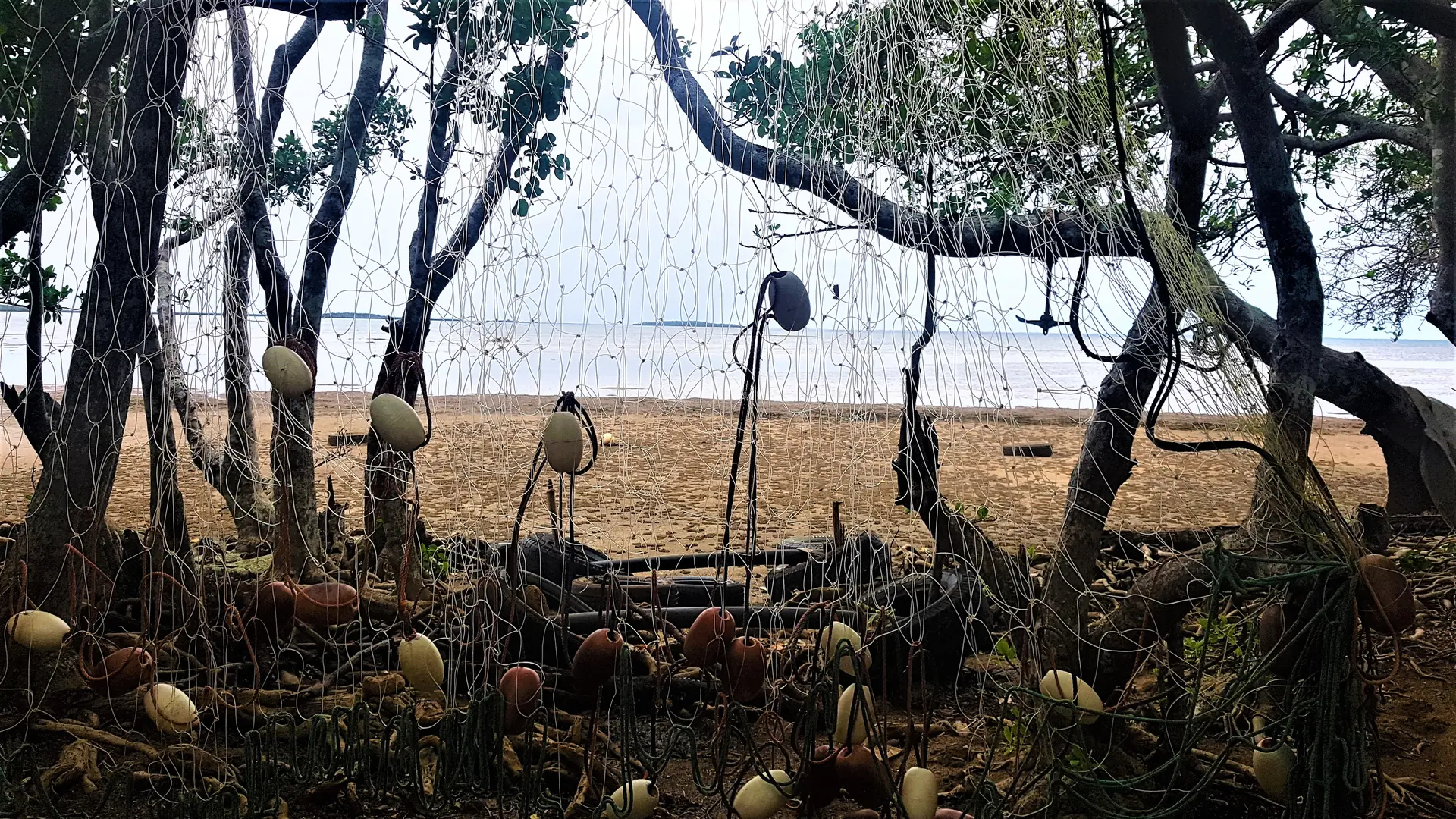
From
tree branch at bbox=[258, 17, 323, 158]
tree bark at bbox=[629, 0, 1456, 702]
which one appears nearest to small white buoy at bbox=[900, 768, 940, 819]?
tree bark at bbox=[629, 0, 1456, 702]

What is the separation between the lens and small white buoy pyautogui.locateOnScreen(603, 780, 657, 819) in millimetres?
1414

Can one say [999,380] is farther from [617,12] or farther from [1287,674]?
[617,12]

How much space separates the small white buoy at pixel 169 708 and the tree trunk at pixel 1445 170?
3.00 meters

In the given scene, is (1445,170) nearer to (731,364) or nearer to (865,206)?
(865,206)

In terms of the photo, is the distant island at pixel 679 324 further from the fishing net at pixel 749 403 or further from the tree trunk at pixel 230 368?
the tree trunk at pixel 230 368

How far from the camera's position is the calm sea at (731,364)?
5.08 feet

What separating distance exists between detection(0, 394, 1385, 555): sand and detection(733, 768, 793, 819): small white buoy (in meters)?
0.47

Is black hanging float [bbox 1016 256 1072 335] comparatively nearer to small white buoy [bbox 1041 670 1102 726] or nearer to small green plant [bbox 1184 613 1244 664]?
small white buoy [bbox 1041 670 1102 726]

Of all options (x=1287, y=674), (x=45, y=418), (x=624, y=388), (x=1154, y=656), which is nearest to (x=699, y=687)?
(x=624, y=388)

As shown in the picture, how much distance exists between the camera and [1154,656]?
1.71 meters

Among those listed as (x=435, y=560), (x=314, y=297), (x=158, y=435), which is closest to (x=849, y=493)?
(x=435, y=560)

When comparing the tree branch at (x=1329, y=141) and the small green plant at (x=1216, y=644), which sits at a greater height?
the tree branch at (x=1329, y=141)

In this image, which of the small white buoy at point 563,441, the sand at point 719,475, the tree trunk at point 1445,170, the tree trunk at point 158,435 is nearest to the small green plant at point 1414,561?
the sand at point 719,475

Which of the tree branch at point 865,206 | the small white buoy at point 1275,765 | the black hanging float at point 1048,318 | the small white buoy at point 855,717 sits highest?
the tree branch at point 865,206
